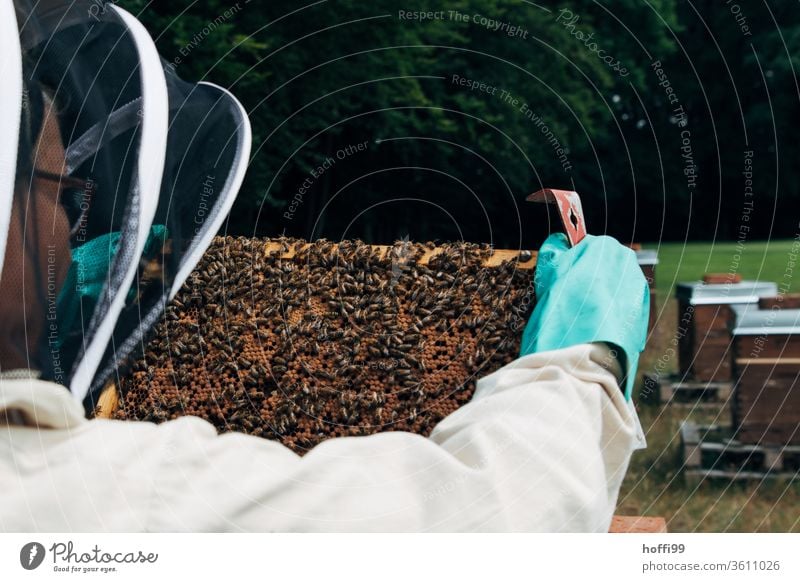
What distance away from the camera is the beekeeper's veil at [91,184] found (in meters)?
1.64

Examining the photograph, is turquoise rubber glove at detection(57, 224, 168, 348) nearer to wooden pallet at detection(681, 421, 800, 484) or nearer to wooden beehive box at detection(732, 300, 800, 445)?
wooden beehive box at detection(732, 300, 800, 445)

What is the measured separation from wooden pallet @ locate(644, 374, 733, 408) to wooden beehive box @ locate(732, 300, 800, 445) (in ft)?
2.54

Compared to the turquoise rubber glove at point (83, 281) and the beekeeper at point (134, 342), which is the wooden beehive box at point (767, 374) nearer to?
the beekeeper at point (134, 342)

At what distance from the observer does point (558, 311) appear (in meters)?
2.12

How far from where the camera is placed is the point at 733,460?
4824mm

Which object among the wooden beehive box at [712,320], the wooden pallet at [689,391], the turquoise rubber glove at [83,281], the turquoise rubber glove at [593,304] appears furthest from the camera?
the wooden pallet at [689,391]

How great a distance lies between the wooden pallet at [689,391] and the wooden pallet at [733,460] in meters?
0.63

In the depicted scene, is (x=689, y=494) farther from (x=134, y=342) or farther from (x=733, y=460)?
(x=134, y=342)

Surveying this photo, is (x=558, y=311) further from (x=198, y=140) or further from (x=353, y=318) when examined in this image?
(x=198, y=140)

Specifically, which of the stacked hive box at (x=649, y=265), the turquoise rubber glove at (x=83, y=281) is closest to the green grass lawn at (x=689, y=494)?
the stacked hive box at (x=649, y=265)

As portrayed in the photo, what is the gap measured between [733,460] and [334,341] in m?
3.30

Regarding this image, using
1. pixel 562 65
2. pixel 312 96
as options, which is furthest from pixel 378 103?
pixel 562 65

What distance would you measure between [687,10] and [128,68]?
18.7 m

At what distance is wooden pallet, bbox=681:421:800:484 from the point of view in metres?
4.65
